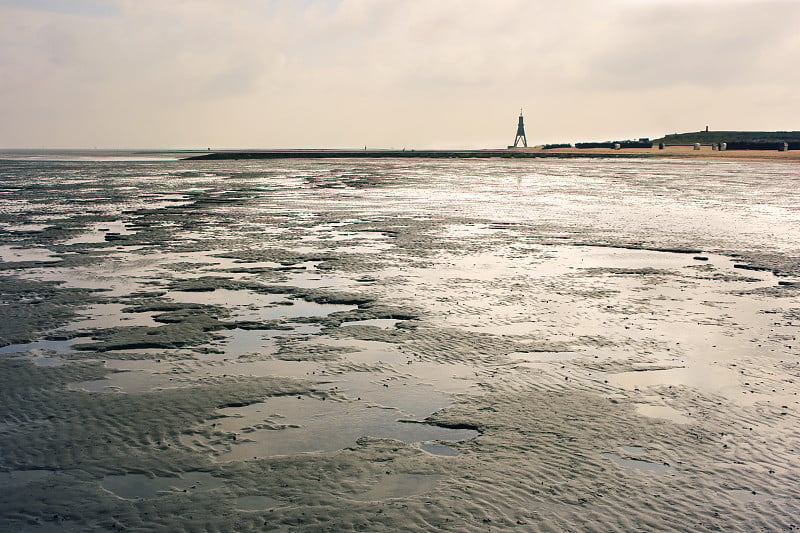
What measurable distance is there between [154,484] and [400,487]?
6.53ft

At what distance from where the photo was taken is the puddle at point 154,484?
509cm

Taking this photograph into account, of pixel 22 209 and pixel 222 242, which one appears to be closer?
pixel 222 242

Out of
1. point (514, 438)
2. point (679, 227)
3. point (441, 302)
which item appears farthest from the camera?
point (679, 227)

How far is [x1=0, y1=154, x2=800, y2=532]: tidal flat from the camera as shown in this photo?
4957mm

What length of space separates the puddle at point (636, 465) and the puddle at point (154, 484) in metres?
3.33

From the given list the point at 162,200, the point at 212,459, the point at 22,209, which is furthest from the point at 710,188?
the point at 212,459

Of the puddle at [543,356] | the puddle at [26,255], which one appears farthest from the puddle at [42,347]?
the puddle at [26,255]

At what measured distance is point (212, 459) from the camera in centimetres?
565

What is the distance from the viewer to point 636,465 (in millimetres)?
5574

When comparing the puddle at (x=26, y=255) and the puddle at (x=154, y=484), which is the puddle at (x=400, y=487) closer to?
the puddle at (x=154, y=484)

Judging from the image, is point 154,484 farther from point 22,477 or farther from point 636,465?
point 636,465

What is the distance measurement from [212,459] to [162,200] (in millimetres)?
27174

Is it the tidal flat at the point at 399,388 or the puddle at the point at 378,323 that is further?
the puddle at the point at 378,323

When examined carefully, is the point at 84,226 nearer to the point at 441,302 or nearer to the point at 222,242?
the point at 222,242
